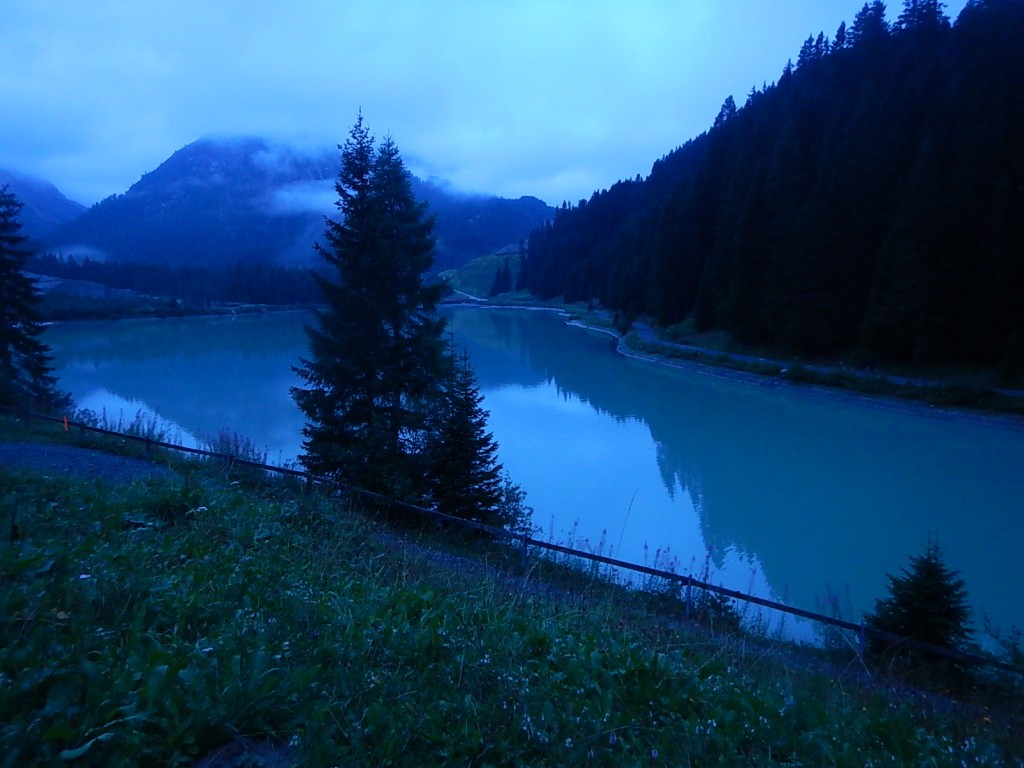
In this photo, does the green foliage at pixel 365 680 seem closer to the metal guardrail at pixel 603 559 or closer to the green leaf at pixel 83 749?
the green leaf at pixel 83 749

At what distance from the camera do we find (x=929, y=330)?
29.7m

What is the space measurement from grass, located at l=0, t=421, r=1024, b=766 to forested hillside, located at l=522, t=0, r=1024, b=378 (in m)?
29.2

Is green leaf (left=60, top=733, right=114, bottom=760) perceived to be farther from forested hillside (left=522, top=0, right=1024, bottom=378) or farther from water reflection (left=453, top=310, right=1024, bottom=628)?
forested hillside (left=522, top=0, right=1024, bottom=378)

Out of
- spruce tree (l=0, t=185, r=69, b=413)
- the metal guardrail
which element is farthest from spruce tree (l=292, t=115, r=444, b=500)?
spruce tree (l=0, t=185, r=69, b=413)

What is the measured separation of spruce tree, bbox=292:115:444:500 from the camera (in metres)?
14.4

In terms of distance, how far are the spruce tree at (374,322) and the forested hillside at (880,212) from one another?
2472 centimetres

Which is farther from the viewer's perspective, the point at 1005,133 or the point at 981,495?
the point at 1005,133

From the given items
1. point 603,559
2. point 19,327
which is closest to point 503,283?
point 19,327

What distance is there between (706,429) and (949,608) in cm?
1746

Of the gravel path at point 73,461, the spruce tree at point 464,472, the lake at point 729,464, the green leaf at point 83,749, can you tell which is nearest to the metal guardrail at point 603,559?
the gravel path at point 73,461

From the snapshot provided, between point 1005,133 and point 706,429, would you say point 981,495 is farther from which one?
point 1005,133

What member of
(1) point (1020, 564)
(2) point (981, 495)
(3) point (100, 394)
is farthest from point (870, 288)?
(3) point (100, 394)

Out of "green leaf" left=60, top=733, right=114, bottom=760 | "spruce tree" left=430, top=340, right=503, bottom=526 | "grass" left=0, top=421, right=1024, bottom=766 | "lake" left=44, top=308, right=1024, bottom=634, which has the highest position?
"green leaf" left=60, top=733, right=114, bottom=760

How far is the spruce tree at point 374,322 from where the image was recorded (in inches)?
566
